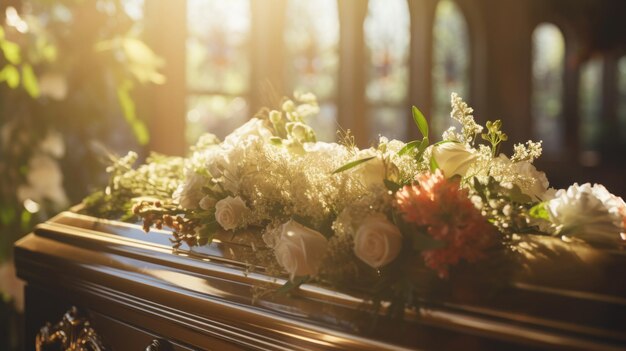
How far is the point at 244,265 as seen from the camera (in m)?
1.32

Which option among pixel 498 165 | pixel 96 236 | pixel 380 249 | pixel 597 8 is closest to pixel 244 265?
pixel 380 249

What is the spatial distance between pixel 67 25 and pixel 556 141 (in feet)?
25.4

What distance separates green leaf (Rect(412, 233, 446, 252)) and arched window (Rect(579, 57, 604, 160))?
958 cm

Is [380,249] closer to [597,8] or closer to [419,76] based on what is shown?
[419,76]

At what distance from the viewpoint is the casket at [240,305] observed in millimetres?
918

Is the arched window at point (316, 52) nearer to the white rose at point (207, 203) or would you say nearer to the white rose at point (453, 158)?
the white rose at point (207, 203)

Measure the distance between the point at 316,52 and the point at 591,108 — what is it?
5.68 metres

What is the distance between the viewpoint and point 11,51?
11.1ft

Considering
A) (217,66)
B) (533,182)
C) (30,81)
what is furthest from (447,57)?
(533,182)

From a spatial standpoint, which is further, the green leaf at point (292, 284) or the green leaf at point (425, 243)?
the green leaf at point (292, 284)

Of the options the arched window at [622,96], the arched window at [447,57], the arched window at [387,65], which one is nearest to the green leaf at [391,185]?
the arched window at [387,65]

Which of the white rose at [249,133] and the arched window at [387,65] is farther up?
the arched window at [387,65]

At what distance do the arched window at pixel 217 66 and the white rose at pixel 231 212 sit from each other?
3.79 metres

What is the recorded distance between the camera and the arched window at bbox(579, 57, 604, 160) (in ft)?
33.0
